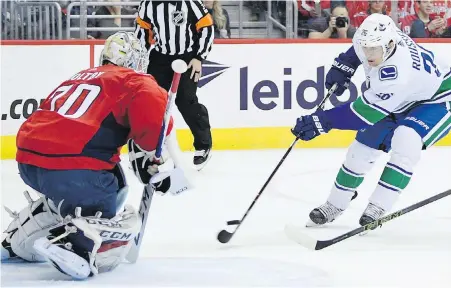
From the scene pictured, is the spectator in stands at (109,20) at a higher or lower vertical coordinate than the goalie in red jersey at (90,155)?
higher

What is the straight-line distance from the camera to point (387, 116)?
3510mm

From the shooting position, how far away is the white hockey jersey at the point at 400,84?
10.8 feet

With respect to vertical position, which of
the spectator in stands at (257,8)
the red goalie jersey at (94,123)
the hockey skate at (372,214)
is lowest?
the hockey skate at (372,214)

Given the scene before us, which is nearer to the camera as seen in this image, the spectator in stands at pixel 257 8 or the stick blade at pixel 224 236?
the stick blade at pixel 224 236

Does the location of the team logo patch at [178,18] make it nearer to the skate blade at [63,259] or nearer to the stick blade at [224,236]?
the stick blade at [224,236]

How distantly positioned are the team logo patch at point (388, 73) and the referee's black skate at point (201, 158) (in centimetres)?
191

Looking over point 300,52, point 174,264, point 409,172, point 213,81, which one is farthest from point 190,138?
point 174,264

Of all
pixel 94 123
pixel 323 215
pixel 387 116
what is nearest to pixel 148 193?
pixel 94 123

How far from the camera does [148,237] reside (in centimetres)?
339

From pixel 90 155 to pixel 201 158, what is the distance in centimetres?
244

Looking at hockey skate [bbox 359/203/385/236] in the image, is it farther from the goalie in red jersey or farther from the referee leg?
the referee leg

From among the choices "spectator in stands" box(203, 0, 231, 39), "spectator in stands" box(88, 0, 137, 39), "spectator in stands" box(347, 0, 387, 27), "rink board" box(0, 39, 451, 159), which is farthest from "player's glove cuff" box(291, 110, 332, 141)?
"spectator in stands" box(347, 0, 387, 27)

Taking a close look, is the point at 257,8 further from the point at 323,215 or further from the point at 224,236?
the point at 224,236

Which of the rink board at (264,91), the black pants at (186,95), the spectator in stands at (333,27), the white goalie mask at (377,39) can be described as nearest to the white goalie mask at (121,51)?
the white goalie mask at (377,39)
